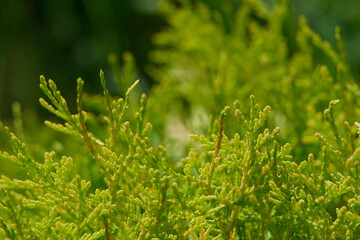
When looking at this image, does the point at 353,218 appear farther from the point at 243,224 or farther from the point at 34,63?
the point at 34,63

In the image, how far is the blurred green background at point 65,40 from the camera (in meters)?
3.18

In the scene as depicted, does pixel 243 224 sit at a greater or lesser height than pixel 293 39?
lesser

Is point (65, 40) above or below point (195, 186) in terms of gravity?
above

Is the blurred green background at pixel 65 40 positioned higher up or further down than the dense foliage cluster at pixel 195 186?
higher up

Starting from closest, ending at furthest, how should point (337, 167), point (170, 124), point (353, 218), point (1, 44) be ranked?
point (353, 218)
point (337, 167)
point (170, 124)
point (1, 44)

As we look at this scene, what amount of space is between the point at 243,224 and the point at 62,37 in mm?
3053

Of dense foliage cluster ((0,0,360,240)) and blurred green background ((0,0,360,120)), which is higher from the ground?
blurred green background ((0,0,360,120))

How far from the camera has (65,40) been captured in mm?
3436

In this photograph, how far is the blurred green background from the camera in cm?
318

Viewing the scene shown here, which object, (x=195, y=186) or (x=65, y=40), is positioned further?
(x=65, y=40)

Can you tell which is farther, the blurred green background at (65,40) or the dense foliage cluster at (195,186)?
the blurred green background at (65,40)

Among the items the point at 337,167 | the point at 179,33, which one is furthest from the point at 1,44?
the point at 337,167

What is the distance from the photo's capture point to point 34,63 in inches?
134

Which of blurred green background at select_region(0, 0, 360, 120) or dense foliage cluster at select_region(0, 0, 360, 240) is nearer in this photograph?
dense foliage cluster at select_region(0, 0, 360, 240)
